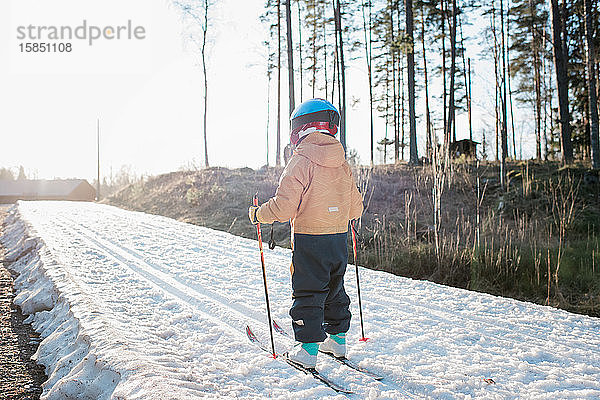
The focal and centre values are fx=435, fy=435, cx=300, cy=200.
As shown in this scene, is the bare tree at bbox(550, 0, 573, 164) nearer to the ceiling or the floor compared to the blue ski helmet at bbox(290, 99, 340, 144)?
nearer to the ceiling

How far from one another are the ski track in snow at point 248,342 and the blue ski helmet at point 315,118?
5.84ft

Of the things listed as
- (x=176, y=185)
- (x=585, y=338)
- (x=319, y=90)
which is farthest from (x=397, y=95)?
(x=585, y=338)

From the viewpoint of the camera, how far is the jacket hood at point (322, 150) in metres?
3.22

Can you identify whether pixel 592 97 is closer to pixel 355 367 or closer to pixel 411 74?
pixel 411 74

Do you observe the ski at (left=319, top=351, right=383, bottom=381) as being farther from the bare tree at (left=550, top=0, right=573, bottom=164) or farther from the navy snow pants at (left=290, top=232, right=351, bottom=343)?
the bare tree at (left=550, top=0, right=573, bottom=164)

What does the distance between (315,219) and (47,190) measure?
62.4 m

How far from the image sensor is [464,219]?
39.5ft

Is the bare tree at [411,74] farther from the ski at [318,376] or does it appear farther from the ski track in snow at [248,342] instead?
the ski at [318,376]

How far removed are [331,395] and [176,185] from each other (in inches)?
764


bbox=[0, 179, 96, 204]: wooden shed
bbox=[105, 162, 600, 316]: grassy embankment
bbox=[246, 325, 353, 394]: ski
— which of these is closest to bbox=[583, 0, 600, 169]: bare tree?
bbox=[105, 162, 600, 316]: grassy embankment

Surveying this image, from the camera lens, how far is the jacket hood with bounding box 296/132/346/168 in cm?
322

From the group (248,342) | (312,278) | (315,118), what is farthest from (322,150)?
(248,342)

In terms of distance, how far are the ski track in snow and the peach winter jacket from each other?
3.53 feet

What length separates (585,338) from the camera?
12.7 ft
